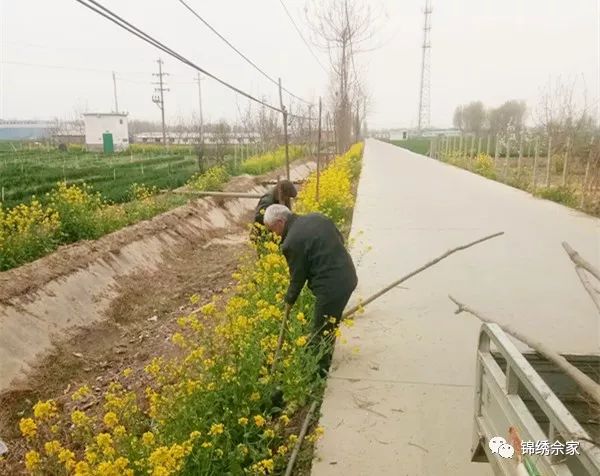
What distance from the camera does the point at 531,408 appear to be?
9.00 ft

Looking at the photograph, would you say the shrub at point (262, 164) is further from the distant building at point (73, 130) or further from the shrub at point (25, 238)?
the distant building at point (73, 130)

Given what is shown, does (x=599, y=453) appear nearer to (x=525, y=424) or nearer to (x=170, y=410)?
(x=525, y=424)

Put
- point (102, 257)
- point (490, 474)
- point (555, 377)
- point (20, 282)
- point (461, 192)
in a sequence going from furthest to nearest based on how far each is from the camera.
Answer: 1. point (461, 192)
2. point (102, 257)
3. point (20, 282)
4. point (490, 474)
5. point (555, 377)

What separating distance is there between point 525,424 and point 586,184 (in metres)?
12.3

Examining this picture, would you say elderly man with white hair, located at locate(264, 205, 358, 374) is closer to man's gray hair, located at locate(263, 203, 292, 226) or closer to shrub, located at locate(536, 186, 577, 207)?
man's gray hair, located at locate(263, 203, 292, 226)

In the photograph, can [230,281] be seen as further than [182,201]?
No

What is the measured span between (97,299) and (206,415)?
15.1 feet

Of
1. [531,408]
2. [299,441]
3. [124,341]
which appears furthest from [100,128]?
[531,408]

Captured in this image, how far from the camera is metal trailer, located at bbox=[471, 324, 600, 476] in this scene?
1.70 meters

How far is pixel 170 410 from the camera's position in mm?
3119

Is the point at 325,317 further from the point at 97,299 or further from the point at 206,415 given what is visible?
the point at 97,299

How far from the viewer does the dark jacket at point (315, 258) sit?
13.8 ft

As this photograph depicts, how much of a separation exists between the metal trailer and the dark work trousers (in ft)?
5.40

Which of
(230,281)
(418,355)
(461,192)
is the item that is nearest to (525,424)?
(418,355)
